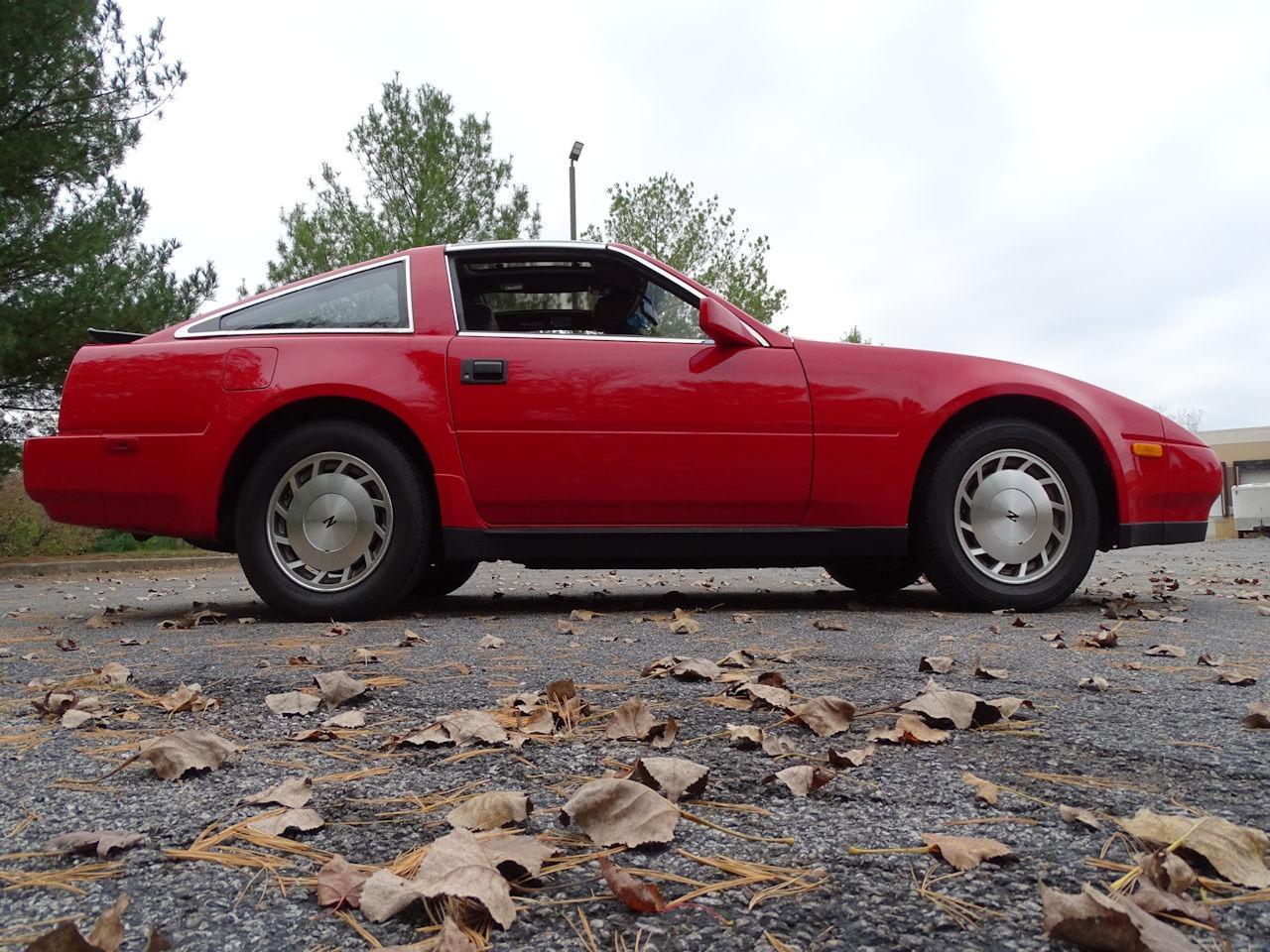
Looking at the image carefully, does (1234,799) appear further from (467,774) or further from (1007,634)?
(1007,634)

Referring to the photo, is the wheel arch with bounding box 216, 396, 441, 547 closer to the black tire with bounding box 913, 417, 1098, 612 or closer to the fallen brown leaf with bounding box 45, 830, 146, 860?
the black tire with bounding box 913, 417, 1098, 612

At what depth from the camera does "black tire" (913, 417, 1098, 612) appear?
3.91 meters

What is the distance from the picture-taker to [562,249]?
4.28 m

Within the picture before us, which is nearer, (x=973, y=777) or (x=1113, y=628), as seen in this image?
(x=973, y=777)

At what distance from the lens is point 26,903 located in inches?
43.8

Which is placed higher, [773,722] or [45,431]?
[45,431]

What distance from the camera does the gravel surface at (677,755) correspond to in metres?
1.07

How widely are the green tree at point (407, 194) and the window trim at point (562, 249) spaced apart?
13.2 meters

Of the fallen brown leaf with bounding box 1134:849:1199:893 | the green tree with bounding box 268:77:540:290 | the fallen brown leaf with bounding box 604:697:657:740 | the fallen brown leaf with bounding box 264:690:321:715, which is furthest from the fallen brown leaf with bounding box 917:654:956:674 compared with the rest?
the green tree with bounding box 268:77:540:290

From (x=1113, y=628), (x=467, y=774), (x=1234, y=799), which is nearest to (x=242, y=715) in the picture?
(x=467, y=774)

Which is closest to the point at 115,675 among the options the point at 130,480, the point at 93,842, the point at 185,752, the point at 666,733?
the point at 185,752

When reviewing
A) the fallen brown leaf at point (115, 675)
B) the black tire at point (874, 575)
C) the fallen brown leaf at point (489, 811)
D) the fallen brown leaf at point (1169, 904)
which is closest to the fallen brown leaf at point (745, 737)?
the fallen brown leaf at point (489, 811)

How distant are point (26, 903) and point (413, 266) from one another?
338cm

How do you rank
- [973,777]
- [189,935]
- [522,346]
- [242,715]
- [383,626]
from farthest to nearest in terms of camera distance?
1. [522,346]
2. [383,626]
3. [242,715]
4. [973,777]
5. [189,935]
